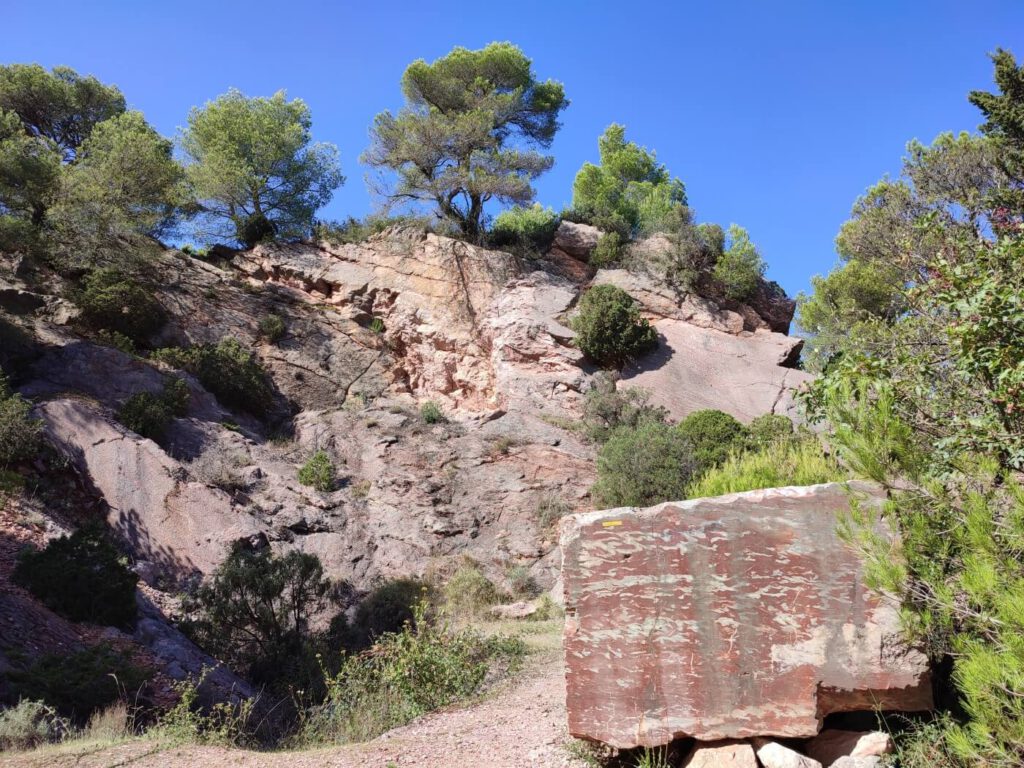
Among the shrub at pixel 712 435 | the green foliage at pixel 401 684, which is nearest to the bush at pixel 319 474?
the green foliage at pixel 401 684

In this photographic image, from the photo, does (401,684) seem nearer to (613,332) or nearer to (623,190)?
(613,332)

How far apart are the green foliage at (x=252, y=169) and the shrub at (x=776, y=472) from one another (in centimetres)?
2153

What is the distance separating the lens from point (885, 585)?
449 centimetres

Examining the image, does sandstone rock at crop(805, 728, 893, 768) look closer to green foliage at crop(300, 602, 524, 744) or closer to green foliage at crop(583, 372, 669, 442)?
green foliage at crop(300, 602, 524, 744)

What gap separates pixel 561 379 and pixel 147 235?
526 inches

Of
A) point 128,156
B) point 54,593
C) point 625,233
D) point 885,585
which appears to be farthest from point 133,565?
point 625,233

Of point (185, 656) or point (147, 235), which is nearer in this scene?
point (185, 656)

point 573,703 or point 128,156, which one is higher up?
point 128,156

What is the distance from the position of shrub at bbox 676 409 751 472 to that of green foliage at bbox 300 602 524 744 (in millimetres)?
7449

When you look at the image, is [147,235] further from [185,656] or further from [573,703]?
[573,703]

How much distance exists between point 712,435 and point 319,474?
9.16 metres

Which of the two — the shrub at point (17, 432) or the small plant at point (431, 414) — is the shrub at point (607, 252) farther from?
the shrub at point (17, 432)

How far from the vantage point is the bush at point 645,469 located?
44.8 feet

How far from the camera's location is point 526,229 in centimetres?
2520
